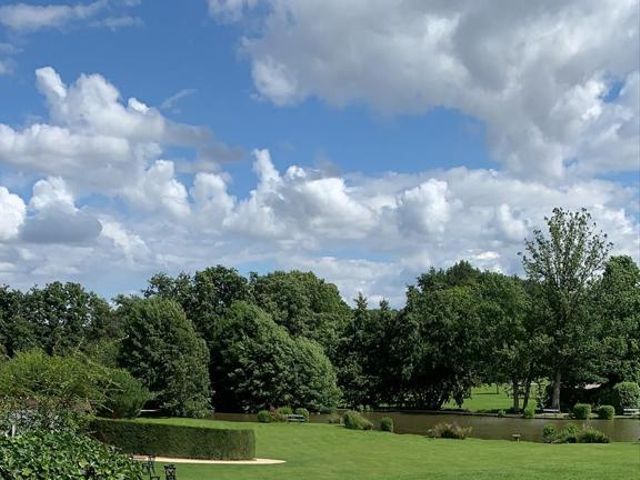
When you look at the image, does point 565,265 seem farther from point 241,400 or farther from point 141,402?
point 141,402

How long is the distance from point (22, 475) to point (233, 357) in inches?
1925

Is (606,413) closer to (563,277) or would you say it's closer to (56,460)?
(563,277)

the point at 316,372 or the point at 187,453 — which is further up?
the point at 316,372

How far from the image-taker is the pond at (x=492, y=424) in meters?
38.6

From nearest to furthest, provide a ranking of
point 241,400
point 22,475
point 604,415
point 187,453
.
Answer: point 22,475
point 187,453
point 604,415
point 241,400

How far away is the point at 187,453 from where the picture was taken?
2655 centimetres

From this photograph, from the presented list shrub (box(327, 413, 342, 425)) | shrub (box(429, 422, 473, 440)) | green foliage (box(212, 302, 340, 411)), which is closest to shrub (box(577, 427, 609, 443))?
shrub (box(429, 422, 473, 440))

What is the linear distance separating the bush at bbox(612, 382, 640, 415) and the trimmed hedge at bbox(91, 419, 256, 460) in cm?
3187

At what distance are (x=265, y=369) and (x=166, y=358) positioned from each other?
7.29 metres

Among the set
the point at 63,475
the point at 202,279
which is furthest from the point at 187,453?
the point at 202,279

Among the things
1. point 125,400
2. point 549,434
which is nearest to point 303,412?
point 125,400

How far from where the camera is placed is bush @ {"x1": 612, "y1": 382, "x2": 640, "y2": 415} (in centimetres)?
4950

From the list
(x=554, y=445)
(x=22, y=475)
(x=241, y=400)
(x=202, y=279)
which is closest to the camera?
(x=22, y=475)

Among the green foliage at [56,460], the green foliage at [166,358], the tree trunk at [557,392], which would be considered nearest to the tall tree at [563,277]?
the tree trunk at [557,392]
